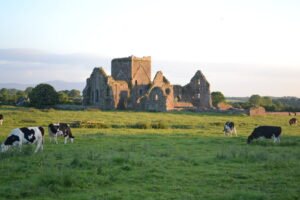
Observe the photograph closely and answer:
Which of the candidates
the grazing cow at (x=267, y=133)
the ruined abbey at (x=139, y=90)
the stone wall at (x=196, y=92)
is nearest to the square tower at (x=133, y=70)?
the ruined abbey at (x=139, y=90)

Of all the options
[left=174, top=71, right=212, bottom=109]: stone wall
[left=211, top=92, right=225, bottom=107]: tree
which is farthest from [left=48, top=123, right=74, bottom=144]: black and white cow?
[left=211, top=92, right=225, bottom=107]: tree

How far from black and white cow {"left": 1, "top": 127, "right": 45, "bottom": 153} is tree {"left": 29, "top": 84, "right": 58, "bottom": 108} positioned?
48.3 metres

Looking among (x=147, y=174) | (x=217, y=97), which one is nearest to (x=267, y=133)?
(x=147, y=174)

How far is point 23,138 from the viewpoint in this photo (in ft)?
61.8

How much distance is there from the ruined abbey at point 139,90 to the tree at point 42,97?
8.20 meters

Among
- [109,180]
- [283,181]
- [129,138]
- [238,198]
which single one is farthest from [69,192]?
[129,138]

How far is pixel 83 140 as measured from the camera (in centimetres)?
2400

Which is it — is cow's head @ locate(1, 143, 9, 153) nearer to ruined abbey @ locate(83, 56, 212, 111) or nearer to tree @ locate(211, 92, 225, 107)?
ruined abbey @ locate(83, 56, 212, 111)

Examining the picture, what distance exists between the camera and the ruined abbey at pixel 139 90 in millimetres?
72000

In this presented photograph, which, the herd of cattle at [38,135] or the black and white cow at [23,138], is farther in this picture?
the herd of cattle at [38,135]

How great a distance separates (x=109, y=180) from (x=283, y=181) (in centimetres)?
499

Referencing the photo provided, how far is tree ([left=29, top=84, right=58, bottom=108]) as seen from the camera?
220 ft

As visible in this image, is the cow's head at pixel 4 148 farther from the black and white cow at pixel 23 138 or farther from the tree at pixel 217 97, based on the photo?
the tree at pixel 217 97

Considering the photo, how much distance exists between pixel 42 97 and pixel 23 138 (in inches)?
1957
